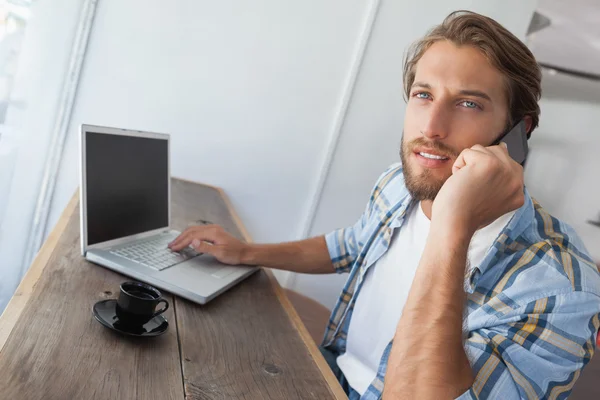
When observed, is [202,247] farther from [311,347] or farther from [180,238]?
[311,347]

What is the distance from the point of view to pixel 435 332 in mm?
879

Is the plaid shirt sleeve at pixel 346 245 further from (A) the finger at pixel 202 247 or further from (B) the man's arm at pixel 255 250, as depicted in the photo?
(A) the finger at pixel 202 247

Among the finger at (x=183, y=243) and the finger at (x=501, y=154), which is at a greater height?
the finger at (x=501, y=154)

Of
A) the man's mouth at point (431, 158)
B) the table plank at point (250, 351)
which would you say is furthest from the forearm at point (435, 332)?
the man's mouth at point (431, 158)

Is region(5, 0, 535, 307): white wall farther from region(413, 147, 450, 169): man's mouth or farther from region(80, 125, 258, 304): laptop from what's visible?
region(413, 147, 450, 169): man's mouth

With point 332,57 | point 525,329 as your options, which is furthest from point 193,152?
point 525,329

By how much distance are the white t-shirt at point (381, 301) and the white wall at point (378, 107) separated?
108cm

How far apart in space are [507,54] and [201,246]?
32.6 inches

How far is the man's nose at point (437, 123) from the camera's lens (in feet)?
4.13

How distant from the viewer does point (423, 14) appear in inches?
95.2

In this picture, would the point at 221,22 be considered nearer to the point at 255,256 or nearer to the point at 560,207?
the point at 255,256

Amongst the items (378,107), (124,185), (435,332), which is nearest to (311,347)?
(435,332)

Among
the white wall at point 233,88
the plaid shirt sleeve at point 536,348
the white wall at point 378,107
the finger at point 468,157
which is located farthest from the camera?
the white wall at point 378,107

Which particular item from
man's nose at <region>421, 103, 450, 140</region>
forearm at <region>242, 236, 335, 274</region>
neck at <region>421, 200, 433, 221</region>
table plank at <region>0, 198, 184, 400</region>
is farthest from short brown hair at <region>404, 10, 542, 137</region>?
table plank at <region>0, 198, 184, 400</region>
